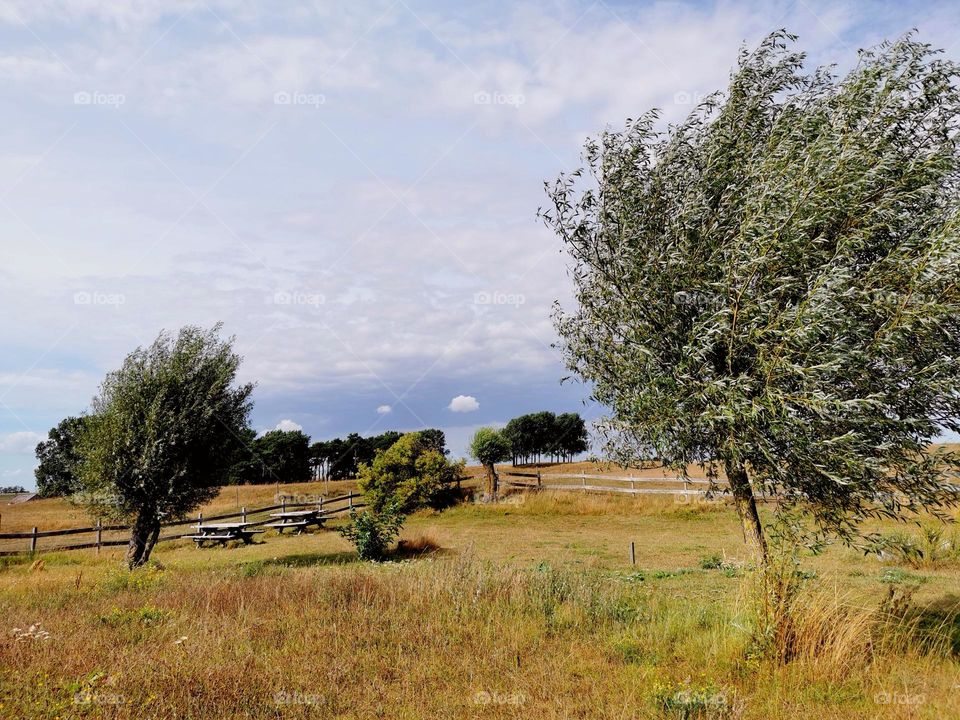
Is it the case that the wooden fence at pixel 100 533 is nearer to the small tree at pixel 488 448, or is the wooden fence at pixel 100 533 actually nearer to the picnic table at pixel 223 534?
the picnic table at pixel 223 534

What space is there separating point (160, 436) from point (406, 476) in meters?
18.4

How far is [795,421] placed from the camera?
7.96 meters

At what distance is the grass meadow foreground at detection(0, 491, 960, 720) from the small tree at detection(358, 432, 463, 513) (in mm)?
24679

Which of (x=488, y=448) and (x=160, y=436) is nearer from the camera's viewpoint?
(x=160, y=436)

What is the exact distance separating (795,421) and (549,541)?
19.1 meters

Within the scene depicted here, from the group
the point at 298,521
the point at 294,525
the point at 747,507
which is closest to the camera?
the point at 747,507

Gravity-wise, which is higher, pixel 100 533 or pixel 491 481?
pixel 491 481

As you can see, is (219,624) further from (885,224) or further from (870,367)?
(885,224)

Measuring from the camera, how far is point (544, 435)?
12262 centimetres

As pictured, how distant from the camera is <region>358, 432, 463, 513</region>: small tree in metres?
37.7

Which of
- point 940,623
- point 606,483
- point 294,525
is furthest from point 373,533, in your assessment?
point 606,483

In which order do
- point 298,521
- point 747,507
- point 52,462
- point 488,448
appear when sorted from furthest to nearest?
point 52,462, point 488,448, point 298,521, point 747,507

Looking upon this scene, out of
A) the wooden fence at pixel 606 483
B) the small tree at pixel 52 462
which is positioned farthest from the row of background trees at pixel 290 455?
the wooden fence at pixel 606 483

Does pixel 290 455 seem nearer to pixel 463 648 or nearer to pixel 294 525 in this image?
pixel 294 525
